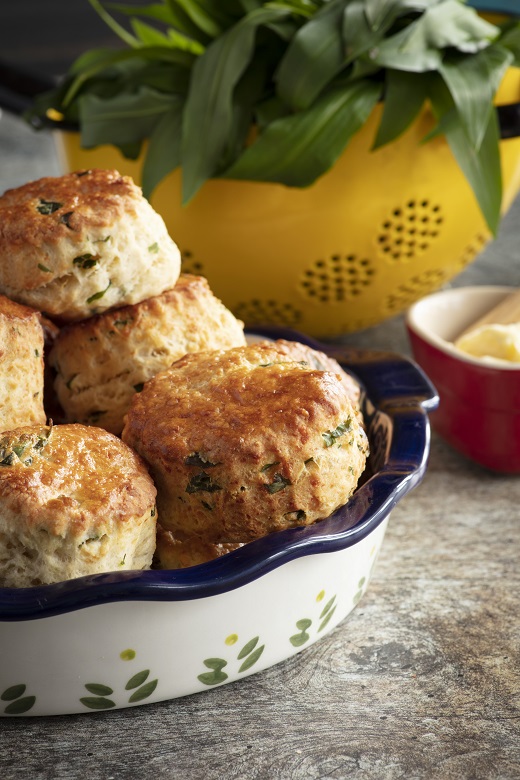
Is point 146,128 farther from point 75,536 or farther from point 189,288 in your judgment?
point 75,536

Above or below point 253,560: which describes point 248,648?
below

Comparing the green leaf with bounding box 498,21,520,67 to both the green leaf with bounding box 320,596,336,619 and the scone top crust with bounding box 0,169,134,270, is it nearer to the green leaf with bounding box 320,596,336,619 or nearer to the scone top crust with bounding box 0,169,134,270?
the scone top crust with bounding box 0,169,134,270

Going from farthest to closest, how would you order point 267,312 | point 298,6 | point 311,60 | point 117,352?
point 267,312, point 298,6, point 311,60, point 117,352

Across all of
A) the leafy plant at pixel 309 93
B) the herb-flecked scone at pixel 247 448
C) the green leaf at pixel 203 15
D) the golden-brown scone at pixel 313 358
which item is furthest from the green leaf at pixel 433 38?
the herb-flecked scone at pixel 247 448

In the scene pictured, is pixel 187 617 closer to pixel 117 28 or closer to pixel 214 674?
pixel 214 674

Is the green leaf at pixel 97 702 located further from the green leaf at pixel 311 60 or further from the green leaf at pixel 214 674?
the green leaf at pixel 311 60

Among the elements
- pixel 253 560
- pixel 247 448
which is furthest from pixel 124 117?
pixel 253 560

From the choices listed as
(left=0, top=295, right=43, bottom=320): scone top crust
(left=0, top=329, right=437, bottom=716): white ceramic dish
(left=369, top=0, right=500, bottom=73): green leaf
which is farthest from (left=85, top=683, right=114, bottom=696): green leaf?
(left=369, top=0, right=500, bottom=73): green leaf
